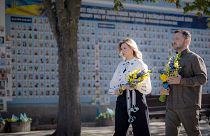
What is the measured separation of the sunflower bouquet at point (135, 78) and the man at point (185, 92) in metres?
0.58

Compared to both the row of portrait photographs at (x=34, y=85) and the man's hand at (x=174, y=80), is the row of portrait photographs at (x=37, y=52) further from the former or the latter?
the man's hand at (x=174, y=80)

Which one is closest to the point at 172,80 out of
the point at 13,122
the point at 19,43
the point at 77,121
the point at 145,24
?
the point at 77,121

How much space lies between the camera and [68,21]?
10023mm

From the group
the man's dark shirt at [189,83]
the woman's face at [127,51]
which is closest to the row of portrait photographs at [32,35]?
the woman's face at [127,51]

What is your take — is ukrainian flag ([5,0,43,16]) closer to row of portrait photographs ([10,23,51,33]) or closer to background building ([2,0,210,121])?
background building ([2,0,210,121])

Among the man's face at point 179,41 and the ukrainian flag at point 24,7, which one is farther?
the ukrainian flag at point 24,7

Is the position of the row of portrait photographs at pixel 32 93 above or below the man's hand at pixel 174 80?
below

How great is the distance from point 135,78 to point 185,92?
2.84 ft

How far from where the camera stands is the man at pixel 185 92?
5.68 meters

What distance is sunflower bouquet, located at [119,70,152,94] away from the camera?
632cm

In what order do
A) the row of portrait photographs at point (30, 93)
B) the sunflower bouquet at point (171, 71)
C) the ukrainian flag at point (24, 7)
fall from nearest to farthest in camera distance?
the sunflower bouquet at point (171, 71), the row of portrait photographs at point (30, 93), the ukrainian flag at point (24, 7)

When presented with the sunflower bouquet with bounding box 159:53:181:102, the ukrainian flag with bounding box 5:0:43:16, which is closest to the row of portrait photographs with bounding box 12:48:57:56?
the ukrainian flag with bounding box 5:0:43:16

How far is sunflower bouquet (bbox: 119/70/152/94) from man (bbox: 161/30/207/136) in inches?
22.9

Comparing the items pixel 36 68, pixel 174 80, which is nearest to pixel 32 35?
pixel 36 68
